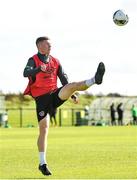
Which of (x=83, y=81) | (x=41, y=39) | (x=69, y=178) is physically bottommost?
(x=69, y=178)

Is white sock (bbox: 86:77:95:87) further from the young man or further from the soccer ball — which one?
the soccer ball

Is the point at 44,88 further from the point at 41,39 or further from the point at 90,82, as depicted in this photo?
the point at 90,82

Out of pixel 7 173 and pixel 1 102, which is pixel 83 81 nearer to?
pixel 7 173

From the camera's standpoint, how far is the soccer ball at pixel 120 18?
15.6 meters

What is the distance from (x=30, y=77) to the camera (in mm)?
13547

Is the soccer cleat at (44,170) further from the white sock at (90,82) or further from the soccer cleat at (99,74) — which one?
the soccer cleat at (99,74)

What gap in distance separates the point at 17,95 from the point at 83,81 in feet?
346

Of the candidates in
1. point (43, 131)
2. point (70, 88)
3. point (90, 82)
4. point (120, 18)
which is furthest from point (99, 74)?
point (120, 18)

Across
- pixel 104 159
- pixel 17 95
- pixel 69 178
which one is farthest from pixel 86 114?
pixel 69 178

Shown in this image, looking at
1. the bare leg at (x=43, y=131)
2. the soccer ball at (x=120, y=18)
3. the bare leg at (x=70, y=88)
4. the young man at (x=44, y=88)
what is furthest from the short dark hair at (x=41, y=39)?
the soccer ball at (x=120, y=18)

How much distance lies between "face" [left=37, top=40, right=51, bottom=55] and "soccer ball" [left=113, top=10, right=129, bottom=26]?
264cm

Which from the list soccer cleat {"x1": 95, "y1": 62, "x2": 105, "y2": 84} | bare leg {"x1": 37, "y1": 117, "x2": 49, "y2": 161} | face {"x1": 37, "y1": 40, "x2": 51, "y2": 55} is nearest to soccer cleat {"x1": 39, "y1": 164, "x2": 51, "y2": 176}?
bare leg {"x1": 37, "y1": 117, "x2": 49, "y2": 161}

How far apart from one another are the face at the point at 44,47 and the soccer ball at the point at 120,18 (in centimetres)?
264

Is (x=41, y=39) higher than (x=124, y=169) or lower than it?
higher
